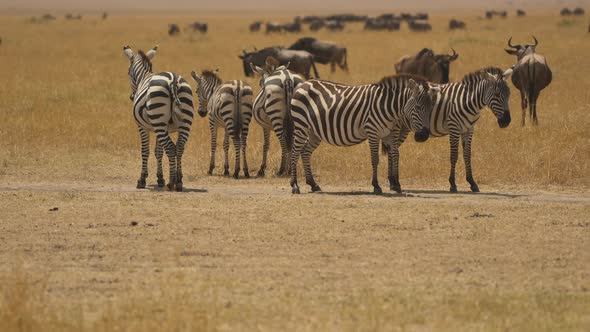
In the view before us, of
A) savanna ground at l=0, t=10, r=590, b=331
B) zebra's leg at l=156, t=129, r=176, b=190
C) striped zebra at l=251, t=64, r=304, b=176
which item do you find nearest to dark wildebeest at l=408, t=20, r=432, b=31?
savanna ground at l=0, t=10, r=590, b=331

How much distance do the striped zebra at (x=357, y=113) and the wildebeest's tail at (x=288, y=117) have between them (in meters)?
0.73

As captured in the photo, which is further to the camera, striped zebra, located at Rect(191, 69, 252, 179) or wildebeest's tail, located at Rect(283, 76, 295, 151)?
striped zebra, located at Rect(191, 69, 252, 179)

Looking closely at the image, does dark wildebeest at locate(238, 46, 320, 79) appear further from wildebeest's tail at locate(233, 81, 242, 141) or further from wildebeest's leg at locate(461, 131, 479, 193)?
wildebeest's leg at locate(461, 131, 479, 193)

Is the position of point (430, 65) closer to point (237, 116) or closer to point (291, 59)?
point (291, 59)

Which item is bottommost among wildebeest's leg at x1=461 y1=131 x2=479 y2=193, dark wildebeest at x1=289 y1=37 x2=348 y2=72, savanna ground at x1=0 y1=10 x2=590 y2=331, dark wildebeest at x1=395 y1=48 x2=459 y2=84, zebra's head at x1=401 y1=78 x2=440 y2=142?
savanna ground at x1=0 y1=10 x2=590 y2=331

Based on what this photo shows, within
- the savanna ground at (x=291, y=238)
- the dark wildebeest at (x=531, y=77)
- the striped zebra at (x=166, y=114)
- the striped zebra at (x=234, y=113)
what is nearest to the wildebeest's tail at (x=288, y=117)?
the savanna ground at (x=291, y=238)

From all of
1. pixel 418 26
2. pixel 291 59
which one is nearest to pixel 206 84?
pixel 291 59

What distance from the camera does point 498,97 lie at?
12.0 metres

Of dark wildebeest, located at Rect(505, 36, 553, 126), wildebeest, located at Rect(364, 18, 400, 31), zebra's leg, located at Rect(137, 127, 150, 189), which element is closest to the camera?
zebra's leg, located at Rect(137, 127, 150, 189)

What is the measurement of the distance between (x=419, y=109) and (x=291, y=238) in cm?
330

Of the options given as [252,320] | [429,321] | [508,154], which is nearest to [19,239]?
[252,320]

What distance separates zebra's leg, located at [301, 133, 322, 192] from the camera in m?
12.1

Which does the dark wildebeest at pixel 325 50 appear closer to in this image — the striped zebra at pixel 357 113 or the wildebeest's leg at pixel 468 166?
the striped zebra at pixel 357 113

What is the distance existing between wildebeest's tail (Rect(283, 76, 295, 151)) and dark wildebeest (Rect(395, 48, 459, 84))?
787cm
